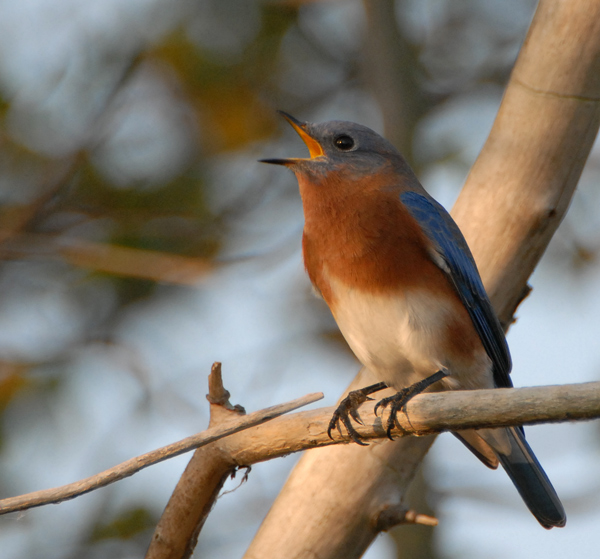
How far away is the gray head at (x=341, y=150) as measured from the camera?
5.25m

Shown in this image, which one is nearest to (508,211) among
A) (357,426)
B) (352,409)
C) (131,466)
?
(352,409)

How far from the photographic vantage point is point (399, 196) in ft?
16.1

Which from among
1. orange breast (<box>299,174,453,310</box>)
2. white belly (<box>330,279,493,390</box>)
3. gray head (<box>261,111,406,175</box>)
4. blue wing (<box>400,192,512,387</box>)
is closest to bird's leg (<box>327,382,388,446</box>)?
white belly (<box>330,279,493,390</box>)

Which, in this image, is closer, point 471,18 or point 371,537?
point 371,537

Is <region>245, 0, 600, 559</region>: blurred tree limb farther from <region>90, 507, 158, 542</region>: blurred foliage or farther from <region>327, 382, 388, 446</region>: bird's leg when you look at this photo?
<region>90, 507, 158, 542</region>: blurred foliage

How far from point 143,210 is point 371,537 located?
410 cm

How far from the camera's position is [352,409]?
13.3ft

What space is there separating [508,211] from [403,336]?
1041 millimetres

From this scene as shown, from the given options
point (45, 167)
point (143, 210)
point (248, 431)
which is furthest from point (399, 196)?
point (45, 167)

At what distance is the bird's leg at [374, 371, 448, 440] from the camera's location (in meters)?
3.57

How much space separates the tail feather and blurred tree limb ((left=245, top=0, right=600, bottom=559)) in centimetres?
57

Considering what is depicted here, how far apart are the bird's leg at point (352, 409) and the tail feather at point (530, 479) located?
74cm

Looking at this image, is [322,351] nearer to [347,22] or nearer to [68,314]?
[68,314]

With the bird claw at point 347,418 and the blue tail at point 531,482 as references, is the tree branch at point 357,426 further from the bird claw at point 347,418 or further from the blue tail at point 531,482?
the blue tail at point 531,482
